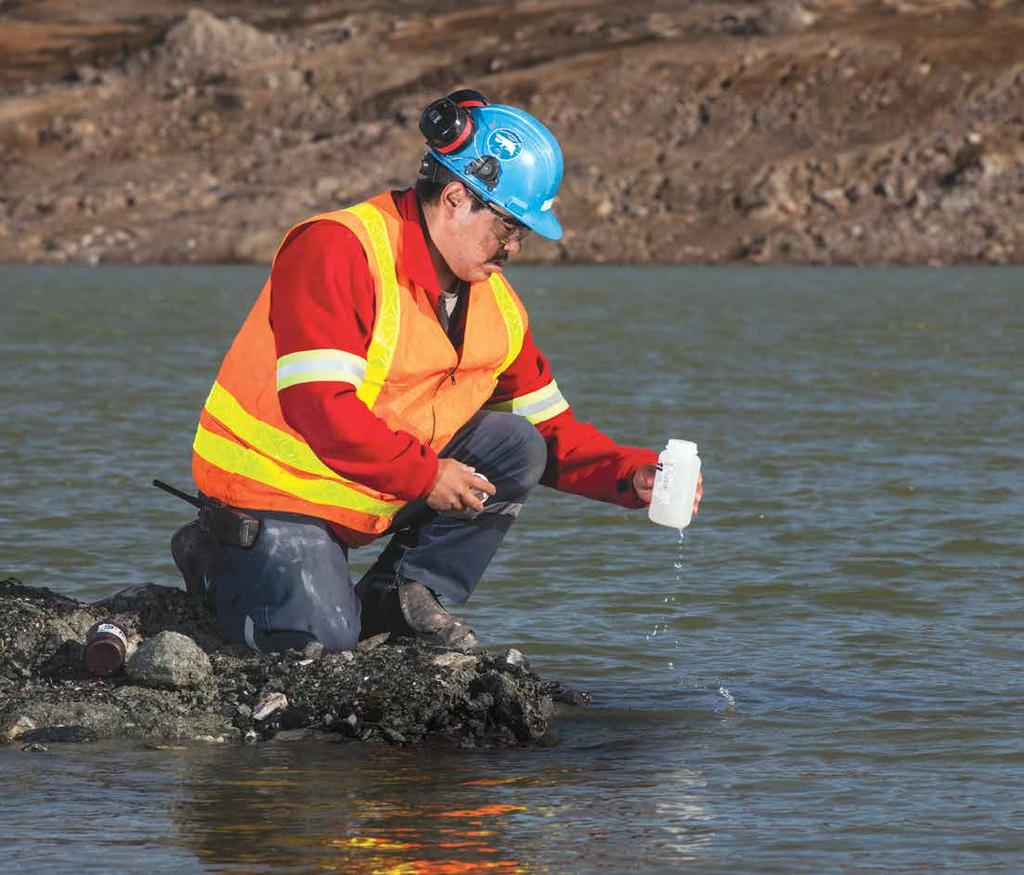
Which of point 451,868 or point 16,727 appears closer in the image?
point 451,868

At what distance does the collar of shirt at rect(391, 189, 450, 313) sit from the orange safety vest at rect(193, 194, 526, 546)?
0.02m

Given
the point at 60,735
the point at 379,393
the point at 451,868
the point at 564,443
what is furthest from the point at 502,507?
the point at 451,868

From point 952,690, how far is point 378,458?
2.35 meters

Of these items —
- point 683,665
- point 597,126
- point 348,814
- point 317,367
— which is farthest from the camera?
point 597,126

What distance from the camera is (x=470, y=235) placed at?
278 inches

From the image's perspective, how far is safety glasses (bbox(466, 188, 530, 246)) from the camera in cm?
703

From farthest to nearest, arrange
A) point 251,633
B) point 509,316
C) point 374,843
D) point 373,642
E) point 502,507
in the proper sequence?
point 502,507
point 373,642
point 509,316
point 251,633
point 374,843

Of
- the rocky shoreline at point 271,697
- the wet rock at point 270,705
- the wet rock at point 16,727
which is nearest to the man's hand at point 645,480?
the rocky shoreline at point 271,697

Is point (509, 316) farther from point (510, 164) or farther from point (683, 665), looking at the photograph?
point (683, 665)

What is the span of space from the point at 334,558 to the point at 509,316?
1020 millimetres

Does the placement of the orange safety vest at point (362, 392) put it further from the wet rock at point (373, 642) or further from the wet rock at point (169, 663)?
the wet rock at point (169, 663)

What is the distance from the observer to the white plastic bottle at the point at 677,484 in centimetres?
728

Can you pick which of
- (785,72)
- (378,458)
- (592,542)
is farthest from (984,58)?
(378,458)

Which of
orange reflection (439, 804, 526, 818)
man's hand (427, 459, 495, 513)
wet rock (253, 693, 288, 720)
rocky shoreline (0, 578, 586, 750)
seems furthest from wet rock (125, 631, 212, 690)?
orange reflection (439, 804, 526, 818)
